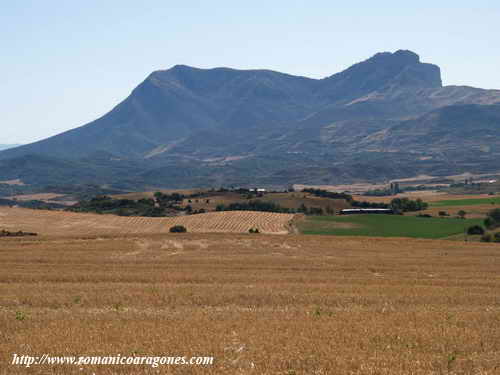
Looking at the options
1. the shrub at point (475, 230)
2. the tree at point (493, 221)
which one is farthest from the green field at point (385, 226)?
the tree at point (493, 221)

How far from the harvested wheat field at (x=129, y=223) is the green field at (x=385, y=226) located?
5.27 metres

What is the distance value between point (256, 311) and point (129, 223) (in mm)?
78559

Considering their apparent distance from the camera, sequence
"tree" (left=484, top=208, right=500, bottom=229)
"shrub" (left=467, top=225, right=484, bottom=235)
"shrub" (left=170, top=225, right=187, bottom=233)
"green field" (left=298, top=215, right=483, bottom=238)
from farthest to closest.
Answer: "tree" (left=484, top=208, right=500, bottom=229), "shrub" (left=170, top=225, right=187, bottom=233), "green field" (left=298, top=215, right=483, bottom=238), "shrub" (left=467, top=225, right=484, bottom=235)

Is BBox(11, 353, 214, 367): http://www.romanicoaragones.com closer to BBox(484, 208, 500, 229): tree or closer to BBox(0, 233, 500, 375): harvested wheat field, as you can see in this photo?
BBox(0, 233, 500, 375): harvested wheat field

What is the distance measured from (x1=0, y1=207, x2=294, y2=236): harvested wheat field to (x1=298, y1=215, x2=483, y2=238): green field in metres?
5.27

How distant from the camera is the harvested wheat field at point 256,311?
16703 mm

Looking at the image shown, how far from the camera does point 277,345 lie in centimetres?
1792

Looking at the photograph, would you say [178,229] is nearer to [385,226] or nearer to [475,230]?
[385,226]

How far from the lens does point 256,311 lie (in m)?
24.9

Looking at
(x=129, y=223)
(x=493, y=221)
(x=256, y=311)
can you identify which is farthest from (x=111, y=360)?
(x=493, y=221)

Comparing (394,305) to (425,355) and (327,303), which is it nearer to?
(327,303)

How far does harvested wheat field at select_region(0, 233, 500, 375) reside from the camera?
54.8 ft

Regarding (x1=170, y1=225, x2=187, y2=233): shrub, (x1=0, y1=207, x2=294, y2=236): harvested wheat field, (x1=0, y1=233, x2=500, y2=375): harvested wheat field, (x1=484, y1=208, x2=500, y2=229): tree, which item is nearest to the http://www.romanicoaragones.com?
(x1=0, y1=233, x2=500, y2=375): harvested wheat field

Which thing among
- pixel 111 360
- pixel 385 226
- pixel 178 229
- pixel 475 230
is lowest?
pixel 385 226
